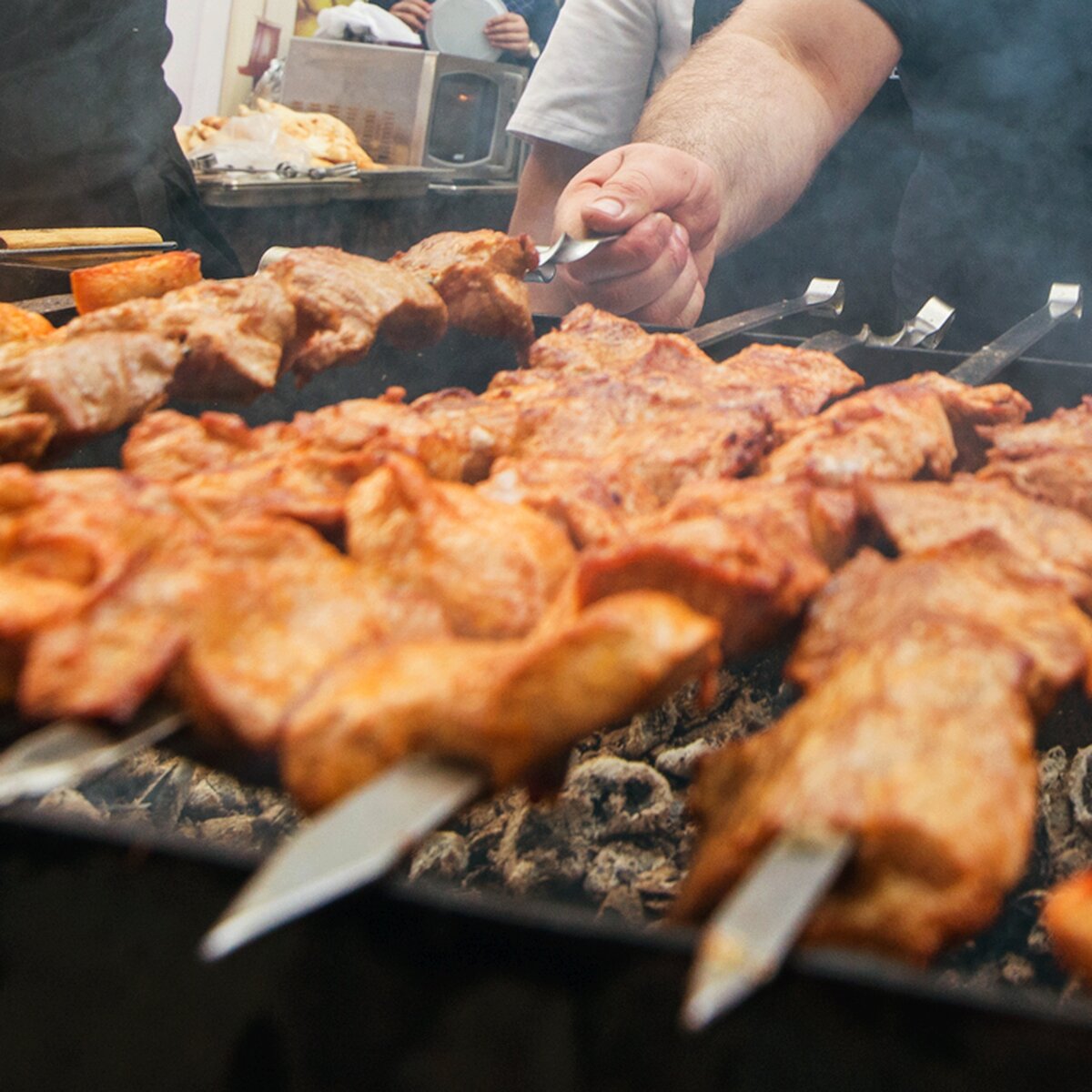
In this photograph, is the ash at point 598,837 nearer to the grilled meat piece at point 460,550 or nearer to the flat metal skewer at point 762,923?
the grilled meat piece at point 460,550

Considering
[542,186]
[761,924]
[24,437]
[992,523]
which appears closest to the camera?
[761,924]

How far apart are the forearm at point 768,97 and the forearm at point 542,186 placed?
1092mm

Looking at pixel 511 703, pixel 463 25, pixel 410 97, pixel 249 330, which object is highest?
pixel 511 703

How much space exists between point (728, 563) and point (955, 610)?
0.27 meters

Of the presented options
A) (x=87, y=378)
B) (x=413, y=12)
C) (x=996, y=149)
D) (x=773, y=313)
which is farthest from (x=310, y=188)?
(x=87, y=378)

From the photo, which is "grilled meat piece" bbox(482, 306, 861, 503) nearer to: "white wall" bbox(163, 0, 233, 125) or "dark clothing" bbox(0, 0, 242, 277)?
"dark clothing" bbox(0, 0, 242, 277)

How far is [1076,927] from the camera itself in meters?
0.91

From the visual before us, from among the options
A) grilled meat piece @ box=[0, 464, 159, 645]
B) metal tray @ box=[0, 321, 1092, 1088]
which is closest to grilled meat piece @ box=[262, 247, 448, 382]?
metal tray @ box=[0, 321, 1092, 1088]

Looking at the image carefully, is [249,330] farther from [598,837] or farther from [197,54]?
[197,54]

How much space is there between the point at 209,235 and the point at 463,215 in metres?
5.30

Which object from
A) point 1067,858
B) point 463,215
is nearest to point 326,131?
point 463,215

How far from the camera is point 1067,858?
213 centimetres

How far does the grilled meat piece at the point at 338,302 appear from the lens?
2.23 metres

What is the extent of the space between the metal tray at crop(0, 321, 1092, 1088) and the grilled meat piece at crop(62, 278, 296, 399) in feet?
0.91
